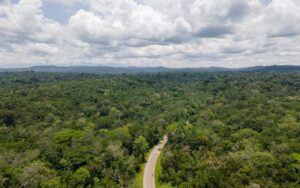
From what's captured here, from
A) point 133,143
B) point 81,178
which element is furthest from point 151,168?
point 81,178

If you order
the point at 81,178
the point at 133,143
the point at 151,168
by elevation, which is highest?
the point at 81,178

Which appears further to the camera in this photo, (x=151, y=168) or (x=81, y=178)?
(x=151, y=168)

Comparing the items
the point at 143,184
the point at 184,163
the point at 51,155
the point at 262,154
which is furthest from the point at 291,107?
the point at 51,155

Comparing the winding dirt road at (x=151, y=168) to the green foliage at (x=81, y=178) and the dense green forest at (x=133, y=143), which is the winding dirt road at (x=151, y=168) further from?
the green foliage at (x=81, y=178)

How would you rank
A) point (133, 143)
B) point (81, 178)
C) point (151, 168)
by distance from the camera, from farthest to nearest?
point (133, 143)
point (151, 168)
point (81, 178)

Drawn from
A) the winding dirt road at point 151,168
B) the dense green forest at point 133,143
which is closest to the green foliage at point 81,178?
the dense green forest at point 133,143

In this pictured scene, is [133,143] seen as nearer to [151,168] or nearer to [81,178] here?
[151,168]

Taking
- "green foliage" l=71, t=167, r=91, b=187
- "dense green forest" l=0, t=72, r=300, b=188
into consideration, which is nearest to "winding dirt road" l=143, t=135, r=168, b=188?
"dense green forest" l=0, t=72, r=300, b=188

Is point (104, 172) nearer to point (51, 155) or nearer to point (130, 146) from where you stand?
point (51, 155)

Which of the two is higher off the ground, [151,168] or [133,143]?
[133,143]
